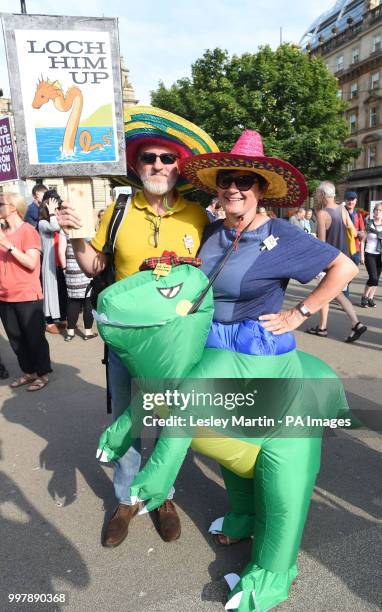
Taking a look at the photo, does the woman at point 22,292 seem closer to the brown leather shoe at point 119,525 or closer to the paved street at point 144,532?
the paved street at point 144,532

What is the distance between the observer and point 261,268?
5.83ft

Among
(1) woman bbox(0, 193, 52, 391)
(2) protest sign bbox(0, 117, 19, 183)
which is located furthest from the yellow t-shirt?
(2) protest sign bbox(0, 117, 19, 183)

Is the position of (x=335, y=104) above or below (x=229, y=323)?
above


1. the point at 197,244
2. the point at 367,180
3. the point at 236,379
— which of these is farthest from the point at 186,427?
the point at 367,180

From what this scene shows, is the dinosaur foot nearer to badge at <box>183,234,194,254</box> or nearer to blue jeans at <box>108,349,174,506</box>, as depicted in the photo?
blue jeans at <box>108,349,174,506</box>

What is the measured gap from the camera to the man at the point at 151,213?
2025 millimetres

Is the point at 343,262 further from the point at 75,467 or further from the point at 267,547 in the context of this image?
the point at 75,467

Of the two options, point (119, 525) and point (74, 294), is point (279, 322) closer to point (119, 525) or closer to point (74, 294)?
→ point (119, 525)

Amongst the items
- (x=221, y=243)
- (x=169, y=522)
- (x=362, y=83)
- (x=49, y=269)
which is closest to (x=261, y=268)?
(x=221, y=243)

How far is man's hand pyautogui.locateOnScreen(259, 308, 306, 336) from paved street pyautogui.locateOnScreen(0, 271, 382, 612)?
1.12 metres

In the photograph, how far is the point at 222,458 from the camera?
1745mm

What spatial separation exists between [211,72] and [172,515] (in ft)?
83.0

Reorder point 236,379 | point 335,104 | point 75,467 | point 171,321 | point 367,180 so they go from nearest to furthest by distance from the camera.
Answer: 1. point 171,321
2. point 236,379
3. point 75,467
4. point 335,104
5. point 367,180

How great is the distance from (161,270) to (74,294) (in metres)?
4.22
